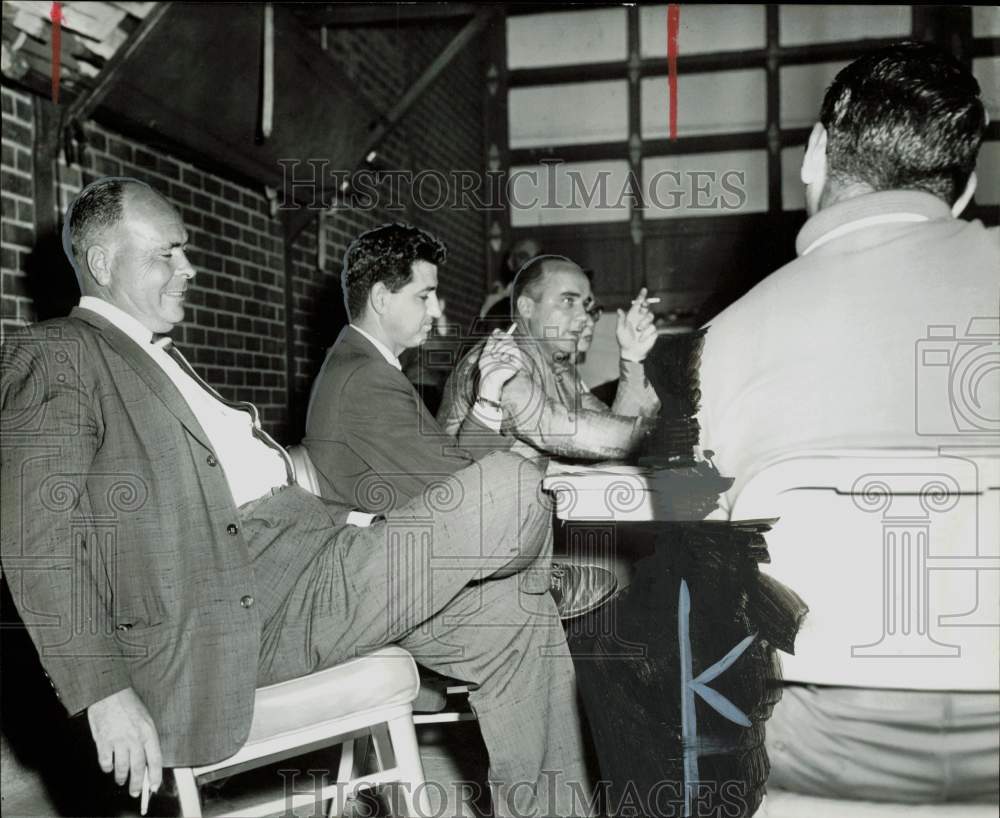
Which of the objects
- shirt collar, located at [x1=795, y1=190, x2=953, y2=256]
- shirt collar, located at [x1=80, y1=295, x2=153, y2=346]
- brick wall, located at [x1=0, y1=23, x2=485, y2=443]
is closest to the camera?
shirt collar, located at [x1=795, y1=190, x2=953, y2=256]

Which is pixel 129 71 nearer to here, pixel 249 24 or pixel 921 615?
pixel 249 24

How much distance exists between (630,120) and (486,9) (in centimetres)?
350

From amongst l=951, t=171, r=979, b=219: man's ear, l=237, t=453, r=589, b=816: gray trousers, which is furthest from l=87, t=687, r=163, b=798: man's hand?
l=951, t=171, r=979, b=219: man's ear

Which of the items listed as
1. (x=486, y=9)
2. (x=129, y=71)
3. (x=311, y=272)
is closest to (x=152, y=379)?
(x=129, y=71)

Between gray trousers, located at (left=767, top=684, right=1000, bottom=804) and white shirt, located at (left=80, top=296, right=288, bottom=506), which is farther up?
white shirt, located at (left=80, top=296, right=288, bottom=506)

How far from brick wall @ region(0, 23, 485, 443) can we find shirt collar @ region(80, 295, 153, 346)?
101 cm

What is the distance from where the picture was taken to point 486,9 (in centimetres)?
414

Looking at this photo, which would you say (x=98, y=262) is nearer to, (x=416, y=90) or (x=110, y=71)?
(x=110, y=71)

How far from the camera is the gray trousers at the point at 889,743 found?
1.00m

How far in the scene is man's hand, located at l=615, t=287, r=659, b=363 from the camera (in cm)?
248

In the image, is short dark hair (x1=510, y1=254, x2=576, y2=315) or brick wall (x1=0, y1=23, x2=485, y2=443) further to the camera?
short dark hair (x1=510, y1=254, x2=576, y2=315)

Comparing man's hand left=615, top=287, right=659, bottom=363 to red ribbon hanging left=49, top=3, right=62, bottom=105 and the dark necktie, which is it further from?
red ribbon hanging left=49, top=3, right=62, bottom=105

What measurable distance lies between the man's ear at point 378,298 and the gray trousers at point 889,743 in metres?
1.57

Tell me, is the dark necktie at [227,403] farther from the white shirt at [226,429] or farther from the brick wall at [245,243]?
the brick wall at [245,243]
